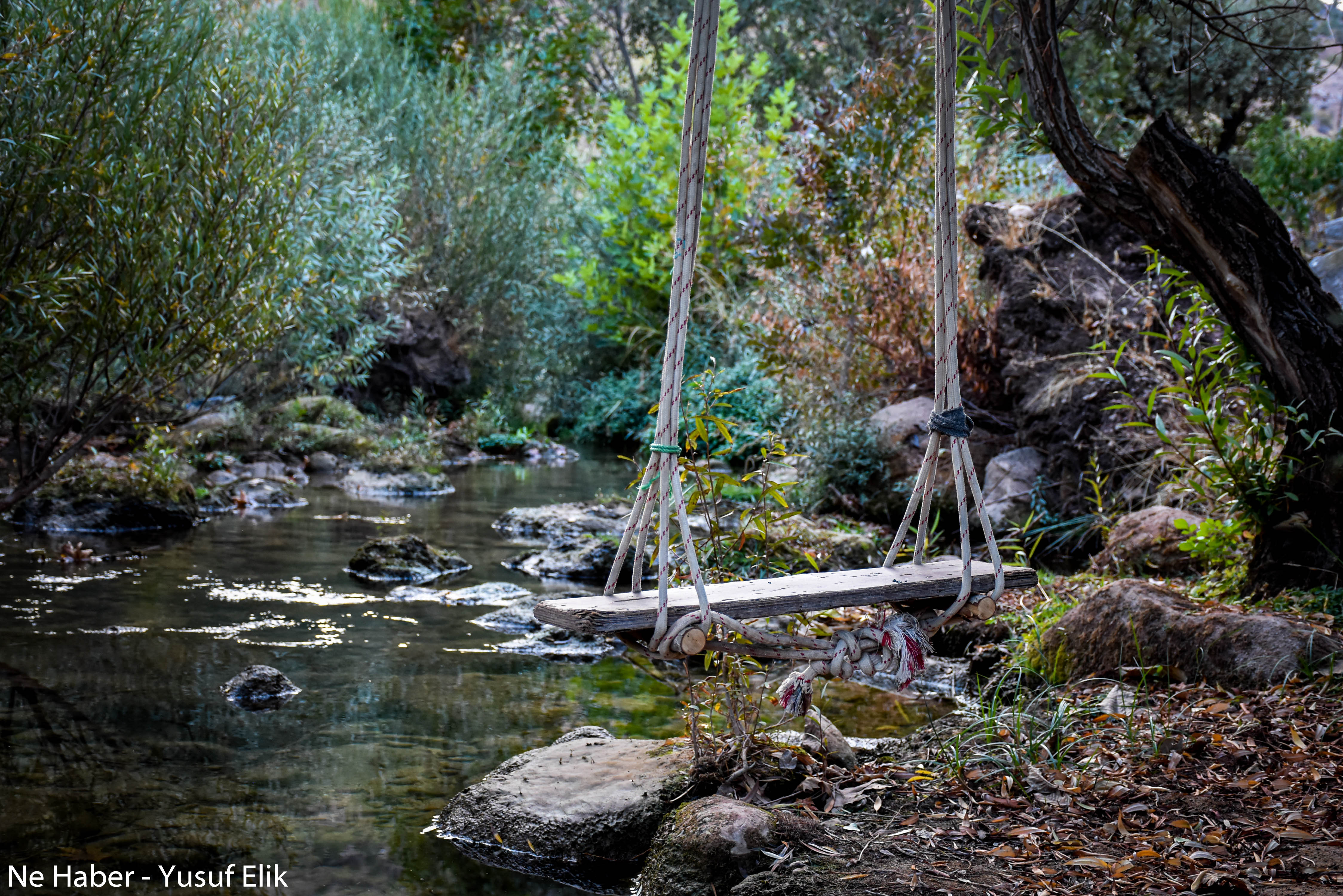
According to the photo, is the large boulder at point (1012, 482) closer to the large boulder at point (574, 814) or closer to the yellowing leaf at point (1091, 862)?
the large boulder at point (574, 814)

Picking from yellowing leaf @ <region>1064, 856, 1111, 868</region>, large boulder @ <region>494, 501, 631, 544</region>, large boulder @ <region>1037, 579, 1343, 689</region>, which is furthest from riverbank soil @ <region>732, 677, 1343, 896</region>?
large boulder @ <region>494, 501, 631, 544</region>

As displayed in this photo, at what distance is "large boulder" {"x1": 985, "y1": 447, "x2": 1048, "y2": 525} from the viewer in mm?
7980

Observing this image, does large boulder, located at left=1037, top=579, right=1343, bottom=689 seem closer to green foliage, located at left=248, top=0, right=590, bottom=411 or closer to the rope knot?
the rope knot

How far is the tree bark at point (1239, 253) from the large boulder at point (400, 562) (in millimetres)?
5734

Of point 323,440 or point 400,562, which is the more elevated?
point 323,440

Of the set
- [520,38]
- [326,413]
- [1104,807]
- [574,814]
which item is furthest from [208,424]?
[520,38]

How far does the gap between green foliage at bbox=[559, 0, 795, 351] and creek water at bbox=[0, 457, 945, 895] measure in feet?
35.5

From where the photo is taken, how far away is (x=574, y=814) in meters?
3.57

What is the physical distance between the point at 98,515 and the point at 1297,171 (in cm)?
1705

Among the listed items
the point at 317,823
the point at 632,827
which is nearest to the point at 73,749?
the point at 317,823

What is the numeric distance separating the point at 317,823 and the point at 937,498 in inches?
241

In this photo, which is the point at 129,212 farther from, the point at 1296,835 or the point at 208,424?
the point at 208,424

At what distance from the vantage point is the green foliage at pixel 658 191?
17469 mm

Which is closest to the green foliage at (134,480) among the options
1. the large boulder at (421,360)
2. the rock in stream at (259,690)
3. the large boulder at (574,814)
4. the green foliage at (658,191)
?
the rock in stream at (259,690)
